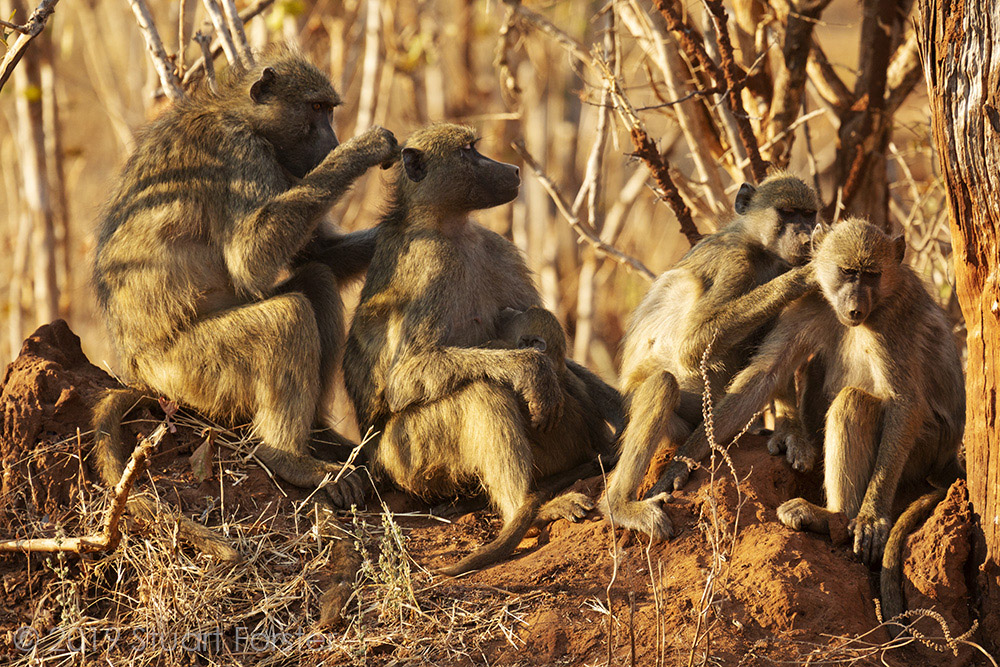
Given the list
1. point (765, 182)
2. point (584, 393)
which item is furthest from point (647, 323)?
point (765, 182)

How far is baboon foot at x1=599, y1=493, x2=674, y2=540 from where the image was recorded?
3.79 metres

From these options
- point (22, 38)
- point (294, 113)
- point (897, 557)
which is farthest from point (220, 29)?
point (897, 557)

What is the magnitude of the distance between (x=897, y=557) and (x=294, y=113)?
309cm

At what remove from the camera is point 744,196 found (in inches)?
176

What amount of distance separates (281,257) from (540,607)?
1.83 metres

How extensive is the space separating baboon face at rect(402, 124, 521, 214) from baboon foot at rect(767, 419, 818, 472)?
151 cm

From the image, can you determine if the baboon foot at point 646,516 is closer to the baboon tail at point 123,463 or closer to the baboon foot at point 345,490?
the baboon foot at point 345,490

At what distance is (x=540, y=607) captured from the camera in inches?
143

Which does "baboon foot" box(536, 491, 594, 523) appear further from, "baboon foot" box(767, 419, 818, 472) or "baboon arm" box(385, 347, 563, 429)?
"baboon foot" box(767, 419, 818, 472)

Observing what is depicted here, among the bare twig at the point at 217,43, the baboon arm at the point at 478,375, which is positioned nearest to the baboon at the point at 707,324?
the baboon arm at the point at 478,375

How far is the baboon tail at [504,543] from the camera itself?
153 inches

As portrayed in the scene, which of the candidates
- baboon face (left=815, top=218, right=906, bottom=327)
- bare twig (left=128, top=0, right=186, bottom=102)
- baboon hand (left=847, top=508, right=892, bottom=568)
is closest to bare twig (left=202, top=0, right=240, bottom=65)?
bare twig (left=128, top=0, right=186, bottom=102)

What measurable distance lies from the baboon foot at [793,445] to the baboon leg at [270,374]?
172 centimetres

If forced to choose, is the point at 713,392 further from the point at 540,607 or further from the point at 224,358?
the point at 224,358
